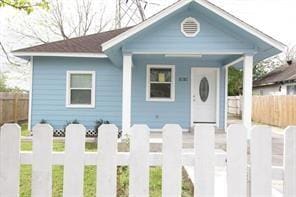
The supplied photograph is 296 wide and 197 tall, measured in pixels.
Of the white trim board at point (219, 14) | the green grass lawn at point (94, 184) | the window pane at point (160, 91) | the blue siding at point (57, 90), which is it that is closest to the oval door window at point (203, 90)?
the window pane at point (160, 91)

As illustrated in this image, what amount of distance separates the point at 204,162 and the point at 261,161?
1.35 feet

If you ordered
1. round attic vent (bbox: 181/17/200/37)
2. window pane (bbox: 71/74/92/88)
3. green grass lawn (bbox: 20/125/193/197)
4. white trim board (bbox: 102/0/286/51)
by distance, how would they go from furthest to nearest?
1. window pane (bbox: 71/74/92/88)
2. round attic vent (bbox: 181/17/200/37)
3. white trim board (bbox: 102/0/286/51)
4. green grass lawn (bbox: 20/125/193/197)

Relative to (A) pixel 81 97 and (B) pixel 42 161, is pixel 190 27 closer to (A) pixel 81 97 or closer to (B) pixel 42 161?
(A) pixel 81 97

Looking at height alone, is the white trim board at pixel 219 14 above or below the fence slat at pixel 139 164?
above

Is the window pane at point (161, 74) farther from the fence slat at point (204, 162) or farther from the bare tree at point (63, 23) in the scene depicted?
the bare tree at point (63, 23)

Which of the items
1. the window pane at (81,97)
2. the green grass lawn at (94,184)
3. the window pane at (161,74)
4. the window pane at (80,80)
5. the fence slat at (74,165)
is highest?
the window pane at (161,74)

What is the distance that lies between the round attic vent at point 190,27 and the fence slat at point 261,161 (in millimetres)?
8552

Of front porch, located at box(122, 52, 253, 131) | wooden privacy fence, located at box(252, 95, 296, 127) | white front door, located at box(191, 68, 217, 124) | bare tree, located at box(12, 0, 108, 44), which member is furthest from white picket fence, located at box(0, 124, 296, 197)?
bare tree, located at box(12, 0, 108, 44)

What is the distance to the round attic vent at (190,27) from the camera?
10734 millimetres

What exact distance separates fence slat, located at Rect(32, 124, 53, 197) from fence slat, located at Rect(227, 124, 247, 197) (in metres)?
1.31

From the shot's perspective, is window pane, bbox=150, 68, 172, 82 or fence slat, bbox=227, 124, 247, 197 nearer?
fence slat, bbox=227, 124, 247, 197

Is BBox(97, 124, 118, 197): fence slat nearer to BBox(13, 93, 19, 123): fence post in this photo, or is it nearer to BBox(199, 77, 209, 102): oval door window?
BBox(199, 77, 209, 102): oval door window

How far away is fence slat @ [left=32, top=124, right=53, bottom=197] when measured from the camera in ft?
8.16

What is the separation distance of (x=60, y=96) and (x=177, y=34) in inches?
223
